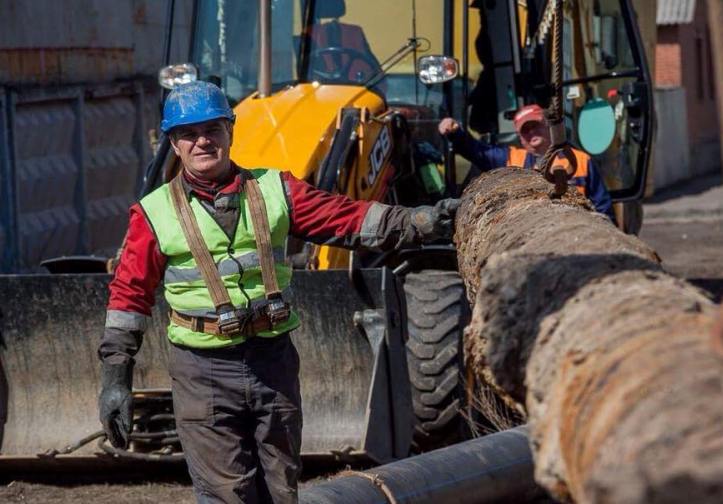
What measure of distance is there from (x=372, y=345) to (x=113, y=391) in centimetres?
200

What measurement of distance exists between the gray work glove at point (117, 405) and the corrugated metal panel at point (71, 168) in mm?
7205

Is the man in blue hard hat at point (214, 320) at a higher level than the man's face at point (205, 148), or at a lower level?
lower

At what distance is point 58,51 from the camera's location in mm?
Result: 13516

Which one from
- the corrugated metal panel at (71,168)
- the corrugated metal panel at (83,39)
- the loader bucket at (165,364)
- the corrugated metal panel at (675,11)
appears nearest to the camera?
the loader bucket at (165,364)

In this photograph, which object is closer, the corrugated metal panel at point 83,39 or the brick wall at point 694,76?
the corrugated metal panel at point 83,39

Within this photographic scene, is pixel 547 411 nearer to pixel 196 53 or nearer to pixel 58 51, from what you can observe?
pixel 196 53

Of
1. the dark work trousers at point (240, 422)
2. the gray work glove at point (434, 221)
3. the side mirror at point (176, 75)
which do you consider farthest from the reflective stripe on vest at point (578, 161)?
the dark work trousers at point (240, 422)

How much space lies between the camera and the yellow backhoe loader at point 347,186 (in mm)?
7004

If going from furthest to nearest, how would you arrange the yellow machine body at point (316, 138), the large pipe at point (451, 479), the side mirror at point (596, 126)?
the side mirror at point (596, 126) < the yellow machine body at point (316, 138) < the large pipe at point (451, 479)

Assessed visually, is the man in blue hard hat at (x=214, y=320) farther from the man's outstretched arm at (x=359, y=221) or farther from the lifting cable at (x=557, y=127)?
the lifting cable at (x=557, y=127)

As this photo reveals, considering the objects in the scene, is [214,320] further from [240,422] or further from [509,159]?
[509,159]

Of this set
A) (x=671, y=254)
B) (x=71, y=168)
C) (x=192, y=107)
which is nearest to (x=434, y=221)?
(x=192, y=107)

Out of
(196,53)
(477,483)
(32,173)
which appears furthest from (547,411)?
(32,173)

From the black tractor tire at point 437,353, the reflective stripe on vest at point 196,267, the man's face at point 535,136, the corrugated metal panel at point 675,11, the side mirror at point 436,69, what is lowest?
the black tractor tire at point 437,353
